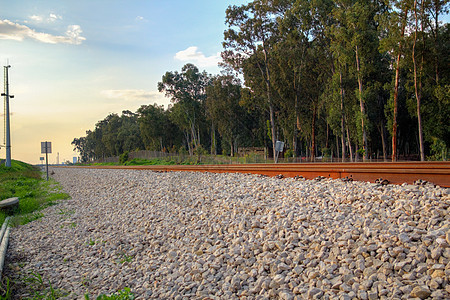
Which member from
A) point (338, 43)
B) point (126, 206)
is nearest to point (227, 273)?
point (126, 206)

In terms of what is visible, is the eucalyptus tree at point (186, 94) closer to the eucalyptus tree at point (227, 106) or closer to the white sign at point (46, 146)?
the eucalyptus tree at point (227, 106)

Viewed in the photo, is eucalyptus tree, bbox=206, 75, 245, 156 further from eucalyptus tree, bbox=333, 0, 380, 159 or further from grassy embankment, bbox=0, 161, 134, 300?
grassy embankment, bbox=0, 161, 134, 300

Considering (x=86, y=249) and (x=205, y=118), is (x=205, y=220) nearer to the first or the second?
(x=86, y=249)

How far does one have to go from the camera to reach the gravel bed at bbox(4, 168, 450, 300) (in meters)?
3.96

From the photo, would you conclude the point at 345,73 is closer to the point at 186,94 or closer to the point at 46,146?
the point at 46,146

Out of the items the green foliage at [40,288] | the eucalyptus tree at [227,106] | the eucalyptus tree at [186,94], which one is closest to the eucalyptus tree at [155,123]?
the eucalyptus tree at [186,94]

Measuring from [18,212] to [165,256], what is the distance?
954 cm

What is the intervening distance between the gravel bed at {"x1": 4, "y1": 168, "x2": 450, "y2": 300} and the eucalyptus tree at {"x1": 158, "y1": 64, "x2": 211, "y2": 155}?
2041 inches

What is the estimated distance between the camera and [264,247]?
5012 millimetres

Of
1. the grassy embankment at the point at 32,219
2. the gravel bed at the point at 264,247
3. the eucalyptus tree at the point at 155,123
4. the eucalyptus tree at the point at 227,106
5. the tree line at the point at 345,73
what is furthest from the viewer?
the eucalyptus tree at the point at 155,123

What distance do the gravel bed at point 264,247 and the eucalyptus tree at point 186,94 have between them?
51834mm

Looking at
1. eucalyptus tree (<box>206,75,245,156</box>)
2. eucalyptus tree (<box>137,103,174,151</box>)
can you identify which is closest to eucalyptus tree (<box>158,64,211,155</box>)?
eucalyptus tree (<box>206,75,245,156</box>)

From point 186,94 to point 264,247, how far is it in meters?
57.7

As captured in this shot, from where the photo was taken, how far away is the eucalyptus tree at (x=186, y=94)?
198 feet
